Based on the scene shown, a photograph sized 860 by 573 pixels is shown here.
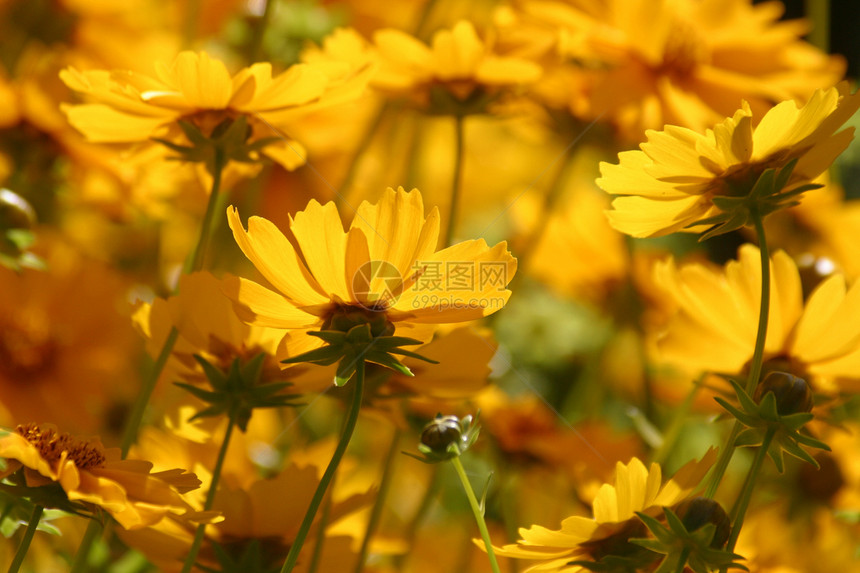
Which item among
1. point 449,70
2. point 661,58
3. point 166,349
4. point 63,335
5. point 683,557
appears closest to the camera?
point 683,557

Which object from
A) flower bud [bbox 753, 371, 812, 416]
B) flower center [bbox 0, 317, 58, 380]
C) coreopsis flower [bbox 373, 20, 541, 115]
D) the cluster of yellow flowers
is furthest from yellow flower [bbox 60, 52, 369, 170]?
flower center [bbox 0, 317, 58, 380]

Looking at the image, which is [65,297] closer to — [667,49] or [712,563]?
[667,49]

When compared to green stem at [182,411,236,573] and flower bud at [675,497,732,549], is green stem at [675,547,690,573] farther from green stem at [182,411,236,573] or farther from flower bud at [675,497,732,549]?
green stem at [182,411,236,573]

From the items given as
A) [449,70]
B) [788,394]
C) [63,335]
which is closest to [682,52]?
[449,70]

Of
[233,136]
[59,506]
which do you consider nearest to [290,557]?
[59,506]

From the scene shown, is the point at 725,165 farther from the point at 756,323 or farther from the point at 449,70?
the point at 449,70
